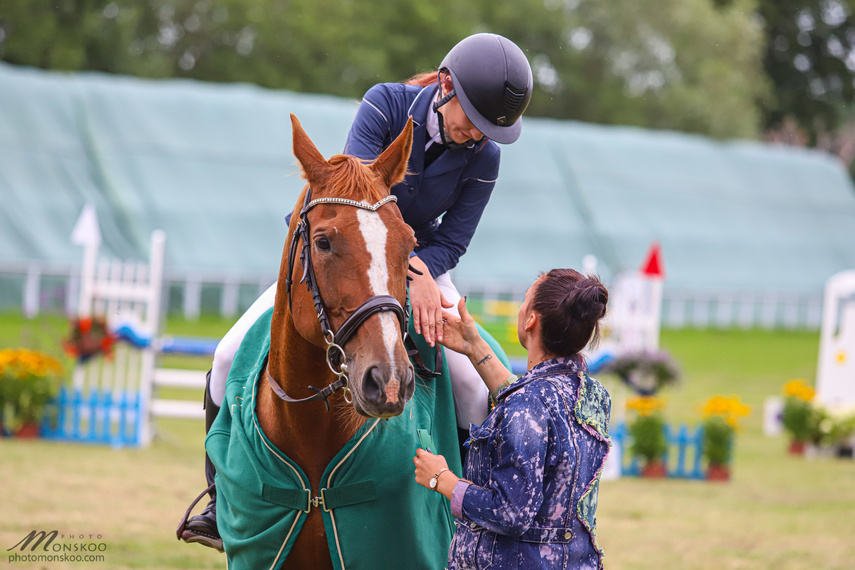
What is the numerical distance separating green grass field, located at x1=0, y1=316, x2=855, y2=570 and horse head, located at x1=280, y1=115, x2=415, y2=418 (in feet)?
2.34

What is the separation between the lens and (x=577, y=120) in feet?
120

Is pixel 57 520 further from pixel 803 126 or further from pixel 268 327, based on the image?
pixel 803 126

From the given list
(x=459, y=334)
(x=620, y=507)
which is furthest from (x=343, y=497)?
(x=620, y=507)

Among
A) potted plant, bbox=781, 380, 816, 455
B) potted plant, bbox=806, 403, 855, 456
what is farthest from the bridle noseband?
potted plant, bbox=781, 380, 816, 455

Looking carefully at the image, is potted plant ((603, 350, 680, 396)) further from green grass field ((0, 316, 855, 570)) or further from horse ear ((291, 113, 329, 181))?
horse ear ((291, 113, 329, 181))

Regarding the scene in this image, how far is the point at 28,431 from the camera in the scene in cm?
970

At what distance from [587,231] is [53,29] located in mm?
15511

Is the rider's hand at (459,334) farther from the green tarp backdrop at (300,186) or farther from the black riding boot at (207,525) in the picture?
the green tarp backdrop at (300,186)

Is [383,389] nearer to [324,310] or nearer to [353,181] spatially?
[324,310]

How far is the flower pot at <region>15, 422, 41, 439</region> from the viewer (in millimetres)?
9672

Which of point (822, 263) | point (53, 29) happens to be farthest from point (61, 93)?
point (822, 263)

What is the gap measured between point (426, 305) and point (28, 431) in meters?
8.00

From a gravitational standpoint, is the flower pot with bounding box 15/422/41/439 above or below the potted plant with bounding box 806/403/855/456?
below

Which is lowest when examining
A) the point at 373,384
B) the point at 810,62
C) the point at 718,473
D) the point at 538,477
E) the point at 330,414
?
the point at 718,473
